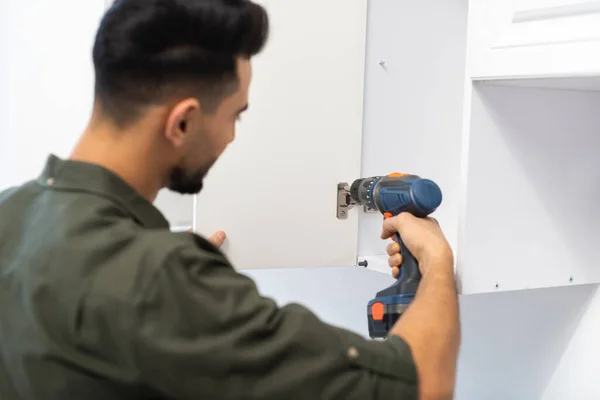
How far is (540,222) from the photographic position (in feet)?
3.73

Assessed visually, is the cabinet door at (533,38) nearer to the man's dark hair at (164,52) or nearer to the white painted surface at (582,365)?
the man's dark hair at (164,52)

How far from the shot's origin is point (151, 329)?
1.96 feet

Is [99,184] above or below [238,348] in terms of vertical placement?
above

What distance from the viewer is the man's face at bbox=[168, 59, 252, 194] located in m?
0.77

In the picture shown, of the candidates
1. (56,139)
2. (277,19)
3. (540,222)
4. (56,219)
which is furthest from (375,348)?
(56,139)

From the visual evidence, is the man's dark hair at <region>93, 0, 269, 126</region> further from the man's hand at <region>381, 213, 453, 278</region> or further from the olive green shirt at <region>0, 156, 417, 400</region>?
the man's hand at <region>381, 213, 453, 278</region>

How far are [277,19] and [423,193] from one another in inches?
18.2

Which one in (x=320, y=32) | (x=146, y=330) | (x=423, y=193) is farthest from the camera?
(x=320, y=32)

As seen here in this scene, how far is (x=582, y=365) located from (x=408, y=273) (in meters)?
0.56

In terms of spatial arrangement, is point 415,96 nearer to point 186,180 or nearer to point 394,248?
point 394,248

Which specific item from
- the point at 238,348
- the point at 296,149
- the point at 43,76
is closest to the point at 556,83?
the point at 296,149

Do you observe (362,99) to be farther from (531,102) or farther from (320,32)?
(531,102)

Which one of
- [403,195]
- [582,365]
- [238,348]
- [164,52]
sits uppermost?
[164,52]

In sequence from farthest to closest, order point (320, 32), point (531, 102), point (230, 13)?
1. point (320, 32)
2. point (531, 102)
3. point (230, 13)
